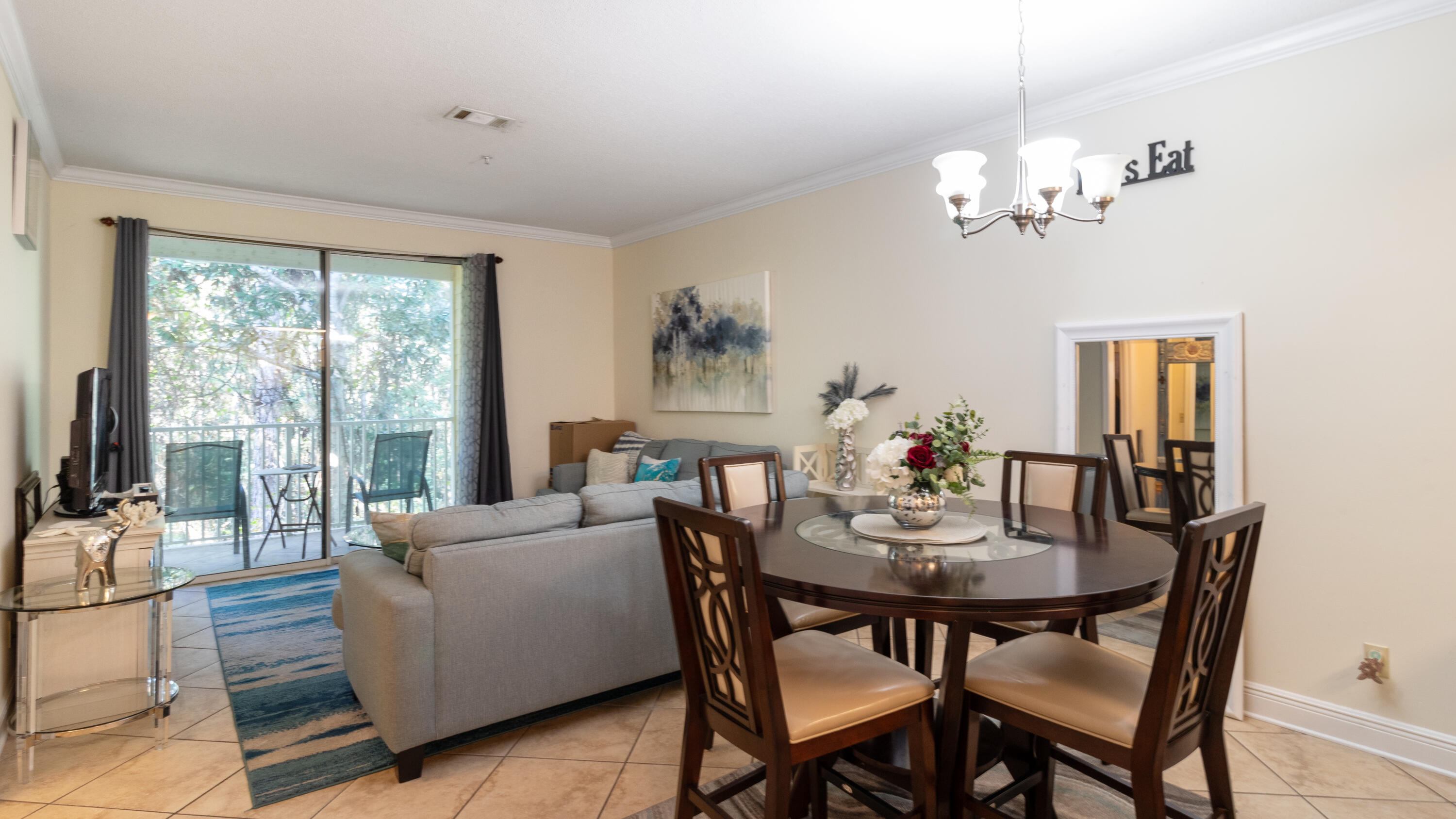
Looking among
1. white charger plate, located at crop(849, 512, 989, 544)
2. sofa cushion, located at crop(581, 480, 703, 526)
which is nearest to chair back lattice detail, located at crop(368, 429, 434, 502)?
sofa cushion, located at crop(581, 480, 703, 526)

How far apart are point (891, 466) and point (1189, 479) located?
1591mm

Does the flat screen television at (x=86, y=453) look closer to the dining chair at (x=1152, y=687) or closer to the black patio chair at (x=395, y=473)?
the black patio chair at (x=395, y=473)

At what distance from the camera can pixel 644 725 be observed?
2762 millimetres

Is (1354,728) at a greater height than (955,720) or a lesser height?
lesser

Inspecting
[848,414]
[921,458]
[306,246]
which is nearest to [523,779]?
[921,458]

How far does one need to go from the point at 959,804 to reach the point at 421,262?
16.8ft

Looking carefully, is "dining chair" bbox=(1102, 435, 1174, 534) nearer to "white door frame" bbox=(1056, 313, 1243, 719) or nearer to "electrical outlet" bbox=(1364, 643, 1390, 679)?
"white door frame" bbox=(1056, 313, 1243, 719)

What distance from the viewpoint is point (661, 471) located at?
520 cm

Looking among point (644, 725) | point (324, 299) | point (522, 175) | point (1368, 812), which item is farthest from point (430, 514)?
Answer: point (324, 299)

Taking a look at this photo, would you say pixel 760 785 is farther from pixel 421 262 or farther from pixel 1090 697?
pixel 421 262

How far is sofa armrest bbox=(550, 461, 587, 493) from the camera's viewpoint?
5.65 m

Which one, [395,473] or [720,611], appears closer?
[720,611]

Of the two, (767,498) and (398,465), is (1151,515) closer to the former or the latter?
(767,498)

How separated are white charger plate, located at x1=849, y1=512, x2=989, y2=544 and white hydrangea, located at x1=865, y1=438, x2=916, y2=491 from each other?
0.13 metres
